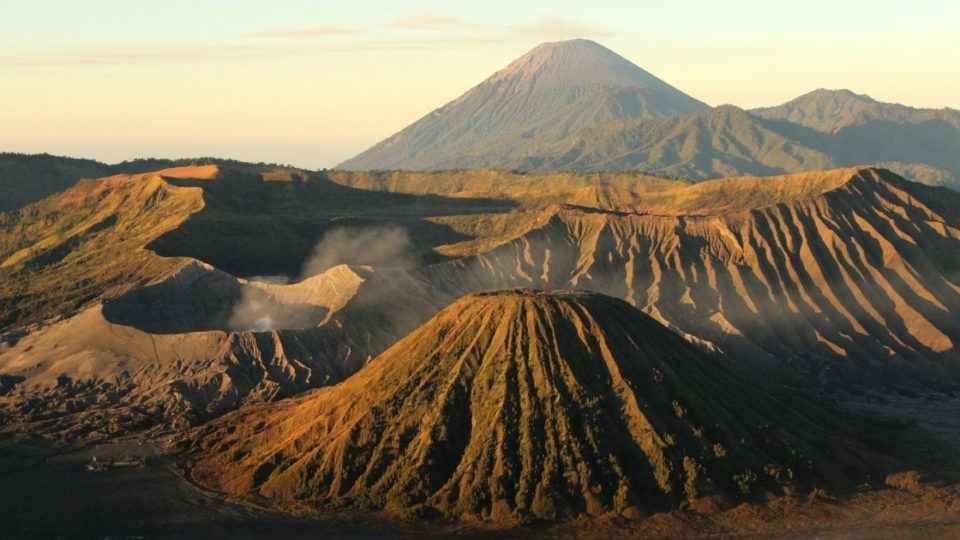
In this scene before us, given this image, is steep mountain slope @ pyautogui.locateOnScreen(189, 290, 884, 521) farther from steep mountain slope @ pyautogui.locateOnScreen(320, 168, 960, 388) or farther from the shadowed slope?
Answer: the shadowed slope

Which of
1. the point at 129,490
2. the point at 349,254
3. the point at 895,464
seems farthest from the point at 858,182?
the point at 129,490

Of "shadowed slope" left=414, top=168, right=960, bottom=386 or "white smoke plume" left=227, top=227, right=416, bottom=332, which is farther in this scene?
"shadowed slope" left=414, top=168, right=960, bottom=386

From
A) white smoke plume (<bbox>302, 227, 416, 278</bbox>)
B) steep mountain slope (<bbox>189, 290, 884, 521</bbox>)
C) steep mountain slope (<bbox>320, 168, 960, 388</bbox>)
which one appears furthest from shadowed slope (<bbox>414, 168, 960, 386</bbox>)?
steep mountain slope (<bbox>189, 290, 884, 521</bbox>)

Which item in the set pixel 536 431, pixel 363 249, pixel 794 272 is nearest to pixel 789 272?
pixel 794 272

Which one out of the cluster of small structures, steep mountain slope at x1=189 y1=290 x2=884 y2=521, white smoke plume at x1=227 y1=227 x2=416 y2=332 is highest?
white smoke plume at x1=227 y1=227 x2=416 y2=332

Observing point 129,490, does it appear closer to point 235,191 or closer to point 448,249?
point 448,249

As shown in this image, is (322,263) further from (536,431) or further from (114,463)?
(536,431)
